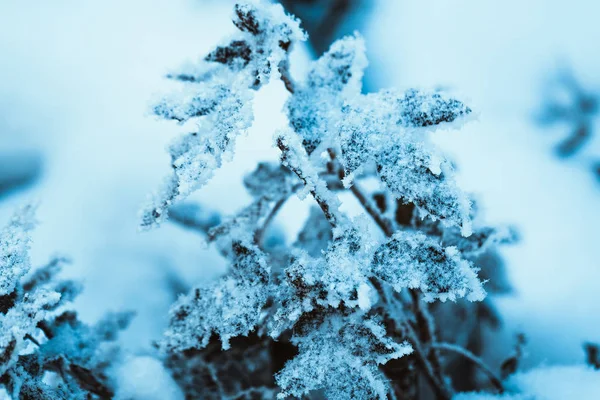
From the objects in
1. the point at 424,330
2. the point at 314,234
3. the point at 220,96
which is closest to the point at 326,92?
the point at 220,96

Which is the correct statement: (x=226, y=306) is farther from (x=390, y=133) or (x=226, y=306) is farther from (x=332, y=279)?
(x=390, y=133)

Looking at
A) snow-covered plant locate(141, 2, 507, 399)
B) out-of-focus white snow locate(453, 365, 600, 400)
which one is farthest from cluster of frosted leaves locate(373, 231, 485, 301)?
out-of-focus white snow locate(453, 365, 600, 400)

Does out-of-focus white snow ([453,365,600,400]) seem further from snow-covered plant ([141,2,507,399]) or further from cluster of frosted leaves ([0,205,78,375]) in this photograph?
cluster of frosted leaves ([0,205,78,375])

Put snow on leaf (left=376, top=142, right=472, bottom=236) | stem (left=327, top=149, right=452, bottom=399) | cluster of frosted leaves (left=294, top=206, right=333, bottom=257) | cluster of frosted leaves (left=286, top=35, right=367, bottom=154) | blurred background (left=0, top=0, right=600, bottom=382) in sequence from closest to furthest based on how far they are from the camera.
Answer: snow on leaf (left=376, top=142, right=472, bottom=236)
cluster of frosted leaves (left=286, top=35, right=367, bottom=154)
stem (left=327, top=149, right=452, bottom=399)
cluster of frosted leaves (left=294, top=206, right=333, bottom=257)
blurred background (left=0, top=0, right=600, bottom=382)

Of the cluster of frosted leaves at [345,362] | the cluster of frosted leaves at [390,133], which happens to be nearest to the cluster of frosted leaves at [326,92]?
the cluster of frosted leaves at [390,133]

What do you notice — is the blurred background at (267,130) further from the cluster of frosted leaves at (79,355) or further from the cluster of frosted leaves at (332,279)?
the cluster of frosted leaves at (332,279)

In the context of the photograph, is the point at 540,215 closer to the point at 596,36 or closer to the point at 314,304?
the point at 596,36

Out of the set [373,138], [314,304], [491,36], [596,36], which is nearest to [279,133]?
[373,138]
